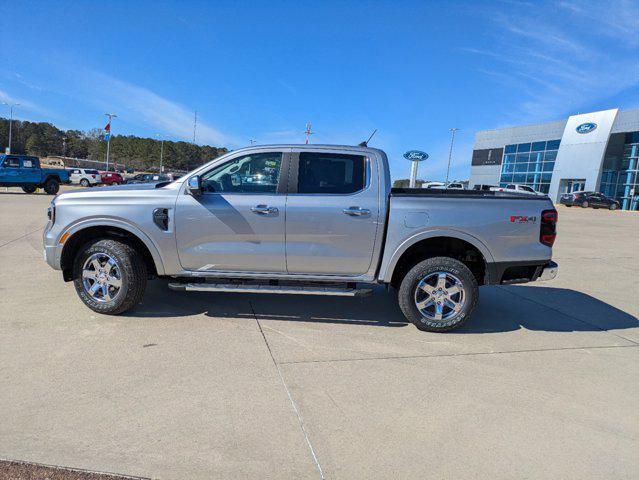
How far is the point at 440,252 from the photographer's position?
491cm

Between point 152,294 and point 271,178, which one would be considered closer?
point 271,178

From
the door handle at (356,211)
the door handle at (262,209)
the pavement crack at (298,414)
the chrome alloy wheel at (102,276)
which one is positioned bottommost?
the pavement crack at (298,414)

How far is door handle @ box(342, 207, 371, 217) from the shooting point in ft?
14.7

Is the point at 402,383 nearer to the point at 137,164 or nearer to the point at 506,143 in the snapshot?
the point at 506,143

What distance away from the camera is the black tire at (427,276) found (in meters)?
4.55

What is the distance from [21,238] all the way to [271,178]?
290 inches

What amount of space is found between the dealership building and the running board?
1437 inches

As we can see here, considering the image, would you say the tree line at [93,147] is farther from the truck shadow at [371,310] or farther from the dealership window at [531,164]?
the truck shadow at [371,310]

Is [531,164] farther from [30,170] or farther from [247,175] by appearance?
[247,175]

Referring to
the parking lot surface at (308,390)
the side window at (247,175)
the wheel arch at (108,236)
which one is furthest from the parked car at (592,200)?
the wheel arch at (108,236)

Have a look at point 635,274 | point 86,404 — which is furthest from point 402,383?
point 635,274

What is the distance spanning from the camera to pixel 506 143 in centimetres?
5922

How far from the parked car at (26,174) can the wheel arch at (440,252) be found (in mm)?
23692

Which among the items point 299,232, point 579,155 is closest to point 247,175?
point 299,232
